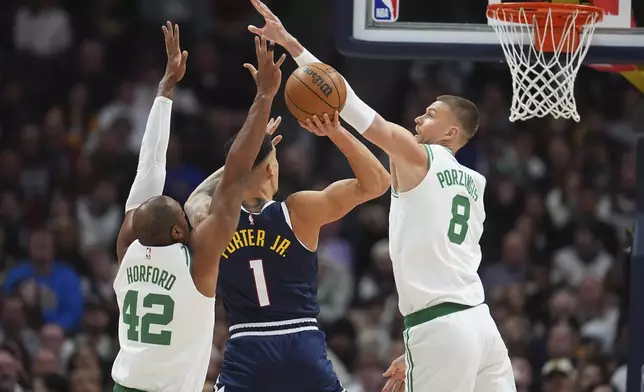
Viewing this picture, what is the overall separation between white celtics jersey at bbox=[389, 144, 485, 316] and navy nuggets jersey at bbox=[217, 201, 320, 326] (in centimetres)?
52

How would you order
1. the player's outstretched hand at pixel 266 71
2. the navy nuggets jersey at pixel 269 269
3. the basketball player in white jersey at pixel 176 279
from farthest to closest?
the navy nuggets jersey at pixel 269 269 → the basketball player in white jersey at pixel 176 279 → the player's outstretched hand at pixel 266 71

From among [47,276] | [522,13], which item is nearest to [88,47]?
[47,276]

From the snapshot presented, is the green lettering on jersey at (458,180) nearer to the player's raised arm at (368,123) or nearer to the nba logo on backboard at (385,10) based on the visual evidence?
the player's raised arm at (368,123)

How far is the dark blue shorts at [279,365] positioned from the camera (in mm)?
6531

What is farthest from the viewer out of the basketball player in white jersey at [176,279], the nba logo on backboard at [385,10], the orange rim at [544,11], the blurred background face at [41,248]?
the blurred background face at [41,248]

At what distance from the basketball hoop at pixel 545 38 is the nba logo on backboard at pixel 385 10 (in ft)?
1.88

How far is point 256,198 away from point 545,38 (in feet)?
6.82

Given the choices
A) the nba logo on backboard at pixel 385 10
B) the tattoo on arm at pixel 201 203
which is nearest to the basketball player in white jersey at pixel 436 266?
the tattoo on arm at pixel 201 203

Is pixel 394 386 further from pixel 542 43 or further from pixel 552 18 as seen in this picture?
pixel 552 18

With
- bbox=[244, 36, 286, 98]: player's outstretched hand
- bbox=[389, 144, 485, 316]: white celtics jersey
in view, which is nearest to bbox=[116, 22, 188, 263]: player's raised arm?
bbox=[244, 36, 286, 98]: player's outstretched hand

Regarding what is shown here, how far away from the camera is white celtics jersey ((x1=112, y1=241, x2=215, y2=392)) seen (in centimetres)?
611

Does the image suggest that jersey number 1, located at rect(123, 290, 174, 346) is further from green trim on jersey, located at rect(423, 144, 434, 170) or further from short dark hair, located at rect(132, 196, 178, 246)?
green trim on jersey, located at rect(423, 144, 434, 170)

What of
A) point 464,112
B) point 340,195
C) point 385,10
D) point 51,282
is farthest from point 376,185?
point 51,282

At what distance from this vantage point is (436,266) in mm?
6801
